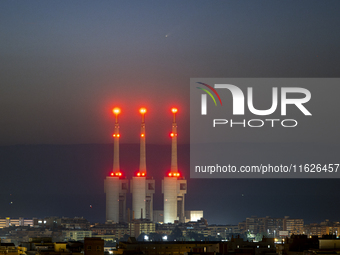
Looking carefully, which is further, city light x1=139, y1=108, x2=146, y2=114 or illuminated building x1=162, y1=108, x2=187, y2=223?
city light x1=139, y1=108, x2=146, y2=114

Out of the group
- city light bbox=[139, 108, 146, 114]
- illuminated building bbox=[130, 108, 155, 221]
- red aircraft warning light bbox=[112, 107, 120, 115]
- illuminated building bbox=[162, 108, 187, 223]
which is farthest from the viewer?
red aircraft warning light bbox=[112, 107, 120, 115]

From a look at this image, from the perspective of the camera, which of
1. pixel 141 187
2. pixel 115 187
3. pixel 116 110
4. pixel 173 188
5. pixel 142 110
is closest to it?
pixel 141 187

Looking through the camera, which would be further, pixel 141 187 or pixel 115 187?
pixel 115 187

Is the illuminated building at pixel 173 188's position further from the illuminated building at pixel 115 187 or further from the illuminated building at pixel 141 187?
the illuminated building at pixel 115 187

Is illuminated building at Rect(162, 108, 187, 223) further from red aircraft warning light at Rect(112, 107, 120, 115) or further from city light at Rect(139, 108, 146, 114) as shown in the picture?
red aircraft warning light at Rect(112, 107, 120, 115)

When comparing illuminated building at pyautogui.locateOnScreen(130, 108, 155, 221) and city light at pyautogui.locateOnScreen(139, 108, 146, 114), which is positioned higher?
city light at pyautogui.locateOnScreen(139, 108, 146, 114)

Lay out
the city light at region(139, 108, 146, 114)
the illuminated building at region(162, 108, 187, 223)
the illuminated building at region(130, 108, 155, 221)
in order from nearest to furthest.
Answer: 1. the illuminated building at region(130, 108, 155, 221)
2. the illuminated building at region(162, 108, 187, 223)
3. the city light at region(139, 108, 146, 114)

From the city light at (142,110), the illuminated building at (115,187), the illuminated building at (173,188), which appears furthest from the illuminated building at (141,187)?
the illuminated building at (173,188)

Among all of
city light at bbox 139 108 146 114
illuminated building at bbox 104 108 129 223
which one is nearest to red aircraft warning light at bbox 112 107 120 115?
illuminated building at bbox 104 108 129 223

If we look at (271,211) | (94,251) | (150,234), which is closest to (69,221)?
(150,234)

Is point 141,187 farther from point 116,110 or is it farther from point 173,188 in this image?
point 116,110

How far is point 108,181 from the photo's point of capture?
1693 inches

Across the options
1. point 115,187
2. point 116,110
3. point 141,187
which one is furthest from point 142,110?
point 115,187

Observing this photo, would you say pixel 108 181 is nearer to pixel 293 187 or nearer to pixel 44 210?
pixel 44 210
